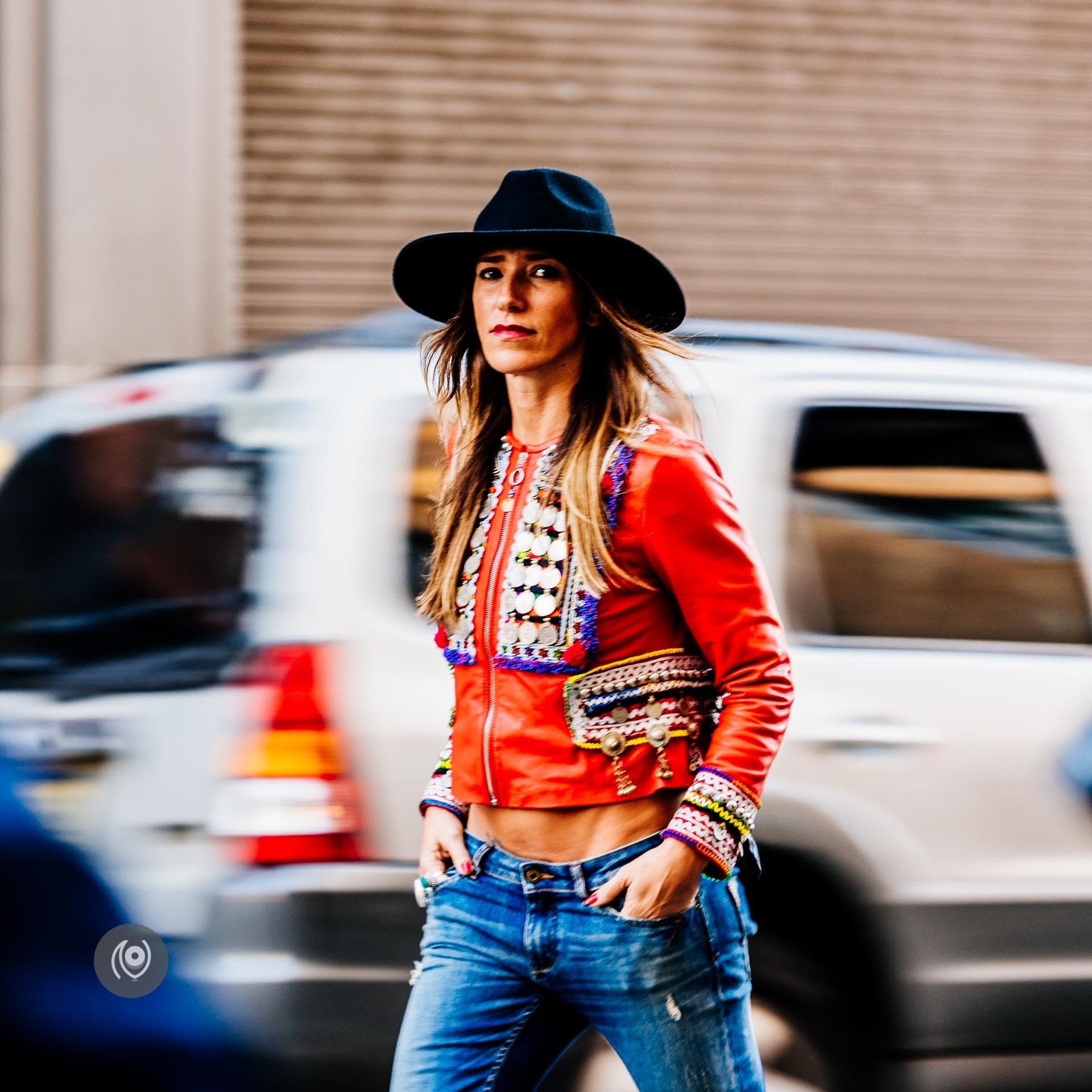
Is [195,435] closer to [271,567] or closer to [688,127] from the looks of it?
[271,567]

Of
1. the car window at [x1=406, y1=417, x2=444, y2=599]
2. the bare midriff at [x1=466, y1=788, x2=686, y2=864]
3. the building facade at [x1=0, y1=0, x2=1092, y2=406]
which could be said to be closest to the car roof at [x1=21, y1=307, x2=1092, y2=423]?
the car window at [x1=406, y1=417, x2=444, y2=599]

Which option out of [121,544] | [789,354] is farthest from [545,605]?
[121,544]

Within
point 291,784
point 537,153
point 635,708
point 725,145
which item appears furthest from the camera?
point 725,145

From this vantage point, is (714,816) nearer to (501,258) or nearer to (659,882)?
(659,882)

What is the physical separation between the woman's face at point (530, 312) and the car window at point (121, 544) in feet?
4.03

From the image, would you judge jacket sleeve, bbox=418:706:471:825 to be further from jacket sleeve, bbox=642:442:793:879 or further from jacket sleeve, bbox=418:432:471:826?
jacket sleeve, bbox=642:442:793:879

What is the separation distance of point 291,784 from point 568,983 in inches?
35.2

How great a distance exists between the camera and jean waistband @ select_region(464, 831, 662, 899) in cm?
181

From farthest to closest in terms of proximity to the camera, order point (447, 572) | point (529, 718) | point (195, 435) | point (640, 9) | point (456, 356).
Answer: point (640, 9), point (195, 435), point (456, 356), point (447, 572), point (529, 718)

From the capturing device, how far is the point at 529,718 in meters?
1.85

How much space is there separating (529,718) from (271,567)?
3.46 ft

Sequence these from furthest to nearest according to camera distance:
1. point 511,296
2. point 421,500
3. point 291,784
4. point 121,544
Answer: point 121,544
point 421,500
point 291,784
point 511,296

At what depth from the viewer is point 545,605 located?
6.09 ft

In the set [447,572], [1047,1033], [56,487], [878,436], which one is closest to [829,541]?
[878,436]
